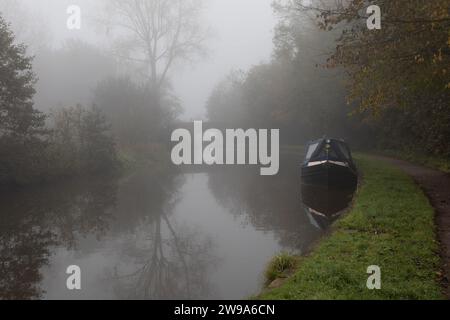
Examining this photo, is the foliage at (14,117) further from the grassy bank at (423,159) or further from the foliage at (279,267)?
the grassy bank at (423,159)

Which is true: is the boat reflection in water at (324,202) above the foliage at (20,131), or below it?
below

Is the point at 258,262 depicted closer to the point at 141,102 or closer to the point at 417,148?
the point at 417,148

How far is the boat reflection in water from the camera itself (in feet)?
37.5

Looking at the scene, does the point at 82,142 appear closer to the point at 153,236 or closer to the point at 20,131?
the point at 20,131

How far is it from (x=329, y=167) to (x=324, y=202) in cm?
259

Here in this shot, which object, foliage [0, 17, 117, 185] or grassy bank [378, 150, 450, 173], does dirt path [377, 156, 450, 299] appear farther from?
foliage [0, 17, 117, 185]

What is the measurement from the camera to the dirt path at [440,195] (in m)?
6.54

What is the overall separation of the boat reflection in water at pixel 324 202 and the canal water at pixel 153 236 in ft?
0.11

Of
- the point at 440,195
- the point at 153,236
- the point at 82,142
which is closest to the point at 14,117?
the point at 82,142

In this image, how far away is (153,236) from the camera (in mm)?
Answer: 10414

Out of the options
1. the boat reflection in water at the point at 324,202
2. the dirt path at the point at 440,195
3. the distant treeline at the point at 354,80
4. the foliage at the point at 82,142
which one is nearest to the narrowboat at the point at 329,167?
the boat reflection in water at the point at 324,202

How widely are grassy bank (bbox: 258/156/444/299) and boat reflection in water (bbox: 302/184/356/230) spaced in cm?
106

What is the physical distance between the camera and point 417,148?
23.0 m

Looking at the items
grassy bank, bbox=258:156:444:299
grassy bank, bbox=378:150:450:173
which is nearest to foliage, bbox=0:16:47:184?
grassy bank, bbox=258:156:444:299
